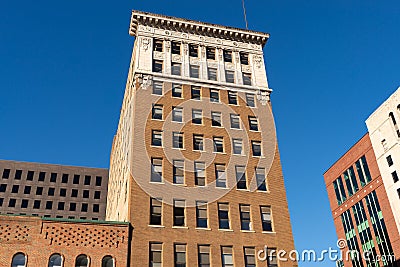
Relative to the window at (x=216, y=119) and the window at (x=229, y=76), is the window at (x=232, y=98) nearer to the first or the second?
the window at (x=229, y=76)

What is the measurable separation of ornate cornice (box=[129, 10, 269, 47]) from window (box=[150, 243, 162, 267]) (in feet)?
88.2

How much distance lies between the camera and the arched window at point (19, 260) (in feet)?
105

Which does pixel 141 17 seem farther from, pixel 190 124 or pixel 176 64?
pixel 190 124

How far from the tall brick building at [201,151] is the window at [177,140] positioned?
0.37 feet

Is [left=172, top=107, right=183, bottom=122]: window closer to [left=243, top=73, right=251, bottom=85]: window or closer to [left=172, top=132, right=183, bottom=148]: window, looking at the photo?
[left=172, top=132, right=183, bottom=148]: window

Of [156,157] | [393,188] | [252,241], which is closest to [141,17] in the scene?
[156,157]

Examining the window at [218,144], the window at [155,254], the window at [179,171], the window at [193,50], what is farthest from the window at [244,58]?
the window at [155,254]

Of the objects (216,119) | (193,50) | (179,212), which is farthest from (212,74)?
(179,212)

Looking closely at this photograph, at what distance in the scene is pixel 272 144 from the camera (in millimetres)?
45562

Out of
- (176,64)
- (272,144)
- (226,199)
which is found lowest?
(226,199)

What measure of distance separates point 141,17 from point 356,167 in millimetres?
43471

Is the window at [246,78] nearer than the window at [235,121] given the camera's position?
No

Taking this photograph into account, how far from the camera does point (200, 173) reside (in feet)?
135

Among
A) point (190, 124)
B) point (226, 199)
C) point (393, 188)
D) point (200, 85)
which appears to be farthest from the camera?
point (393, 188)
